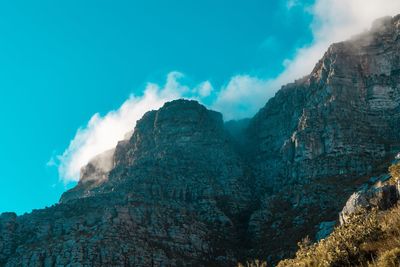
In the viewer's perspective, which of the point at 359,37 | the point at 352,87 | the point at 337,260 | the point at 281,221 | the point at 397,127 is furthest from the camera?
the point at 359,37

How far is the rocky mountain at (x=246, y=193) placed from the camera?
130m

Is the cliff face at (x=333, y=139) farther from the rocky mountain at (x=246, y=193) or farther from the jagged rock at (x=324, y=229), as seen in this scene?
the jagged rock at (x=324, y=229)

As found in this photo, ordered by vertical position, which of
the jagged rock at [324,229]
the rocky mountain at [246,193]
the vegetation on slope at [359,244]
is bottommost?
the vegetation on slope at [359,244]

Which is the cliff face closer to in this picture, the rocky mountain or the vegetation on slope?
the rocky mountain

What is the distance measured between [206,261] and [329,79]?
81.3 meters

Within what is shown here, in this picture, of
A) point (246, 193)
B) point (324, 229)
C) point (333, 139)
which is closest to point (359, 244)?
point (324, 229)

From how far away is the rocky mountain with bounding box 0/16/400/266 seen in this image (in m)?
130

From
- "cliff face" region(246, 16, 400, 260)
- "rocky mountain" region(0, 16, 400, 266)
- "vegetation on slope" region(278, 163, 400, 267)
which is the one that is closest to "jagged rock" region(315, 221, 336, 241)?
"rocky mountain" region(0, 16, 400, 266)

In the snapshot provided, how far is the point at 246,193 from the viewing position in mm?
173875

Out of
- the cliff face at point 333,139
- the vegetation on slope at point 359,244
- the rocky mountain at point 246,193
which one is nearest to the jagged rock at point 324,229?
the rocky mountain at point 246,193

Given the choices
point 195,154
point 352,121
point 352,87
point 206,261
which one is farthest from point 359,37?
point 206,261

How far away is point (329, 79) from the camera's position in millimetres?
184000

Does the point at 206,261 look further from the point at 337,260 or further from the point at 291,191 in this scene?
the point at 337,260

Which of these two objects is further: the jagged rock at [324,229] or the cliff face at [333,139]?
the cliff face at [333,139]
